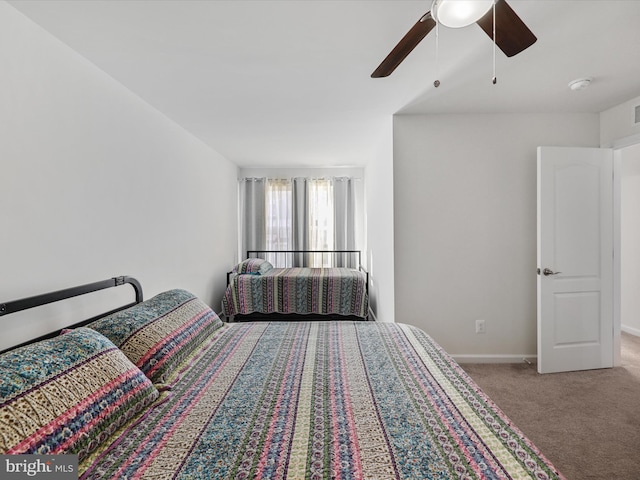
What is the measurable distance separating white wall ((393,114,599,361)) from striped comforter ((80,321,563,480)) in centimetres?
166

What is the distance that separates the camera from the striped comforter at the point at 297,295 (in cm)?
450

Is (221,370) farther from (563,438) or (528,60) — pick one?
(528,60)

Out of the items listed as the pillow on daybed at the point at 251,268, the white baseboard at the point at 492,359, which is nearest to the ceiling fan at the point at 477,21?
the white baseboard at the point at 492,359

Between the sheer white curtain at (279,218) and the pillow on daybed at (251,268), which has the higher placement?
the sheer white curtain at (279,218)

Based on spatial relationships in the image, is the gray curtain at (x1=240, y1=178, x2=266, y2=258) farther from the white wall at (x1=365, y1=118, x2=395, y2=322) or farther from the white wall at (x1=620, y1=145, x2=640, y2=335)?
the white wall at (x1=620, y1=145, x2=640, y2=335)

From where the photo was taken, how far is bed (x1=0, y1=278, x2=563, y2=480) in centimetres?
90

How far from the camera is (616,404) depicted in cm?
254

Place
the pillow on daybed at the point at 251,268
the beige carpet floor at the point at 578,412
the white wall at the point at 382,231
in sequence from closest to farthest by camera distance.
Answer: the beige carpet floor at the point at 578,412, the white wall at the point at 382,231, the pillow on daybed at the point at 251,268

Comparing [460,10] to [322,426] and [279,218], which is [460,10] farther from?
[279,218]

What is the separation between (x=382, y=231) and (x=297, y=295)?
145 cm

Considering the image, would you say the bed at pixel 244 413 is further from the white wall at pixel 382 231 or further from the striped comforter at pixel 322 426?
the white wall at pixel 382 231

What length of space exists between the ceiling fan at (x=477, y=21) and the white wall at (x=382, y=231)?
1850 millimetres

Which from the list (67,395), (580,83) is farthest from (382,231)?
(67,395)

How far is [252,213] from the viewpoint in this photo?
5.96 meters
